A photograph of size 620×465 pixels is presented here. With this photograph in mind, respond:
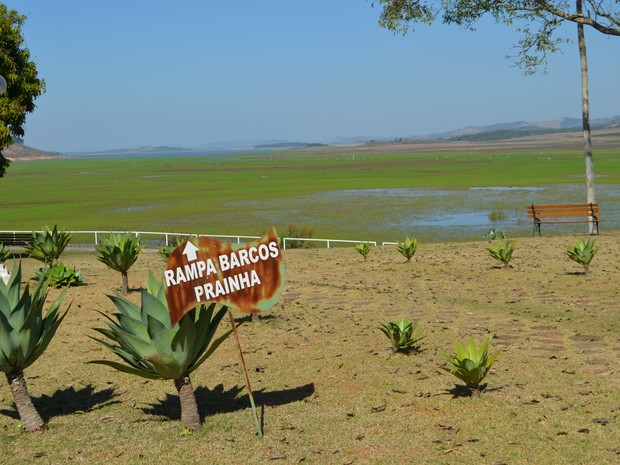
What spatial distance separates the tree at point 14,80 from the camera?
28125mm

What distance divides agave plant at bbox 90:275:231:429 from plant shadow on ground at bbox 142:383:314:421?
92 cm

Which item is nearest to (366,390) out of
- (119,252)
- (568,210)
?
(119,252)

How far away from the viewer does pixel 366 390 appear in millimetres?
9516

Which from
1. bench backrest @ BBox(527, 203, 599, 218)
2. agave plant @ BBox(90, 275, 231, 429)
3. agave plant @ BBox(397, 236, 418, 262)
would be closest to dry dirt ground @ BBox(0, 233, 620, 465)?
agave plant @ BBox(90, 275, 231, 429)

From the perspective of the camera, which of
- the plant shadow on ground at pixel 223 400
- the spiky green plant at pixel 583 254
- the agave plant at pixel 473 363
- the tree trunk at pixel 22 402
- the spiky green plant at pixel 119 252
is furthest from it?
the spiky green plant at pixel 583 254

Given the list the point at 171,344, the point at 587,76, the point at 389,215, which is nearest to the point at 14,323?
the point at 171,344

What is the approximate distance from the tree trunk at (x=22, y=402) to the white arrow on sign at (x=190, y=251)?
2.28m

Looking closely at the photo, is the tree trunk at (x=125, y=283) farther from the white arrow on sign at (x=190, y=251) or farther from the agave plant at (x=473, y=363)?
the agave plant at (x=473, y=363)

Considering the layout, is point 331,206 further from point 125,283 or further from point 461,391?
point 461,391

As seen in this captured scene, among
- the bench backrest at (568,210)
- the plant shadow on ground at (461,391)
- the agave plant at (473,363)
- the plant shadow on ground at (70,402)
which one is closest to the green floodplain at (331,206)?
the bench backrest at (568,210)

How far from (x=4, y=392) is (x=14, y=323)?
237 centimetres

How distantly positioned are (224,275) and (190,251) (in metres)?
0.43

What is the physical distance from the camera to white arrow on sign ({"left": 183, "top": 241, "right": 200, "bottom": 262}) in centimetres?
761

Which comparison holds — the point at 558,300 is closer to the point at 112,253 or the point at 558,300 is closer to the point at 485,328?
the point at 485,328
